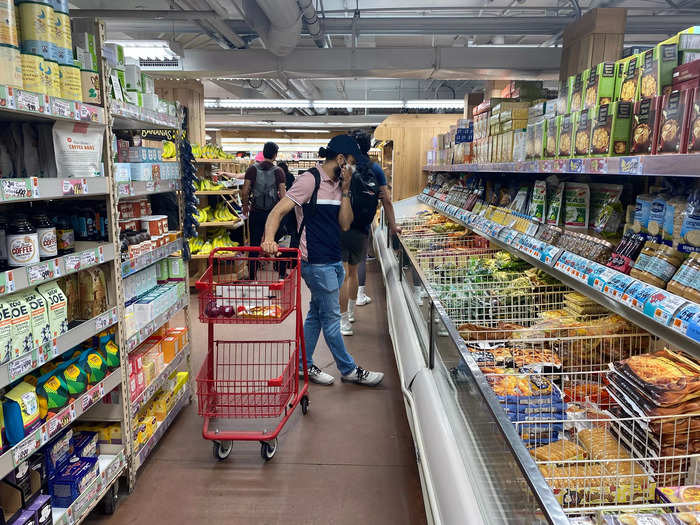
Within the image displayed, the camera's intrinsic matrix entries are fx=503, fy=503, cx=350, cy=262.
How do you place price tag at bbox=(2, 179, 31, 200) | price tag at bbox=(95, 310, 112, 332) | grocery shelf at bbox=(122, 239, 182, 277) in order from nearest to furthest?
1. price tag at bbox=(2, 179, 31, 200)
2. price tag at bbox=(95, 310, 112, 332)
3. grocery shelf at bbox=(122, 239, 182, 277)

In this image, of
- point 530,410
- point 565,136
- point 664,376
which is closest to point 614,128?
point 565,136

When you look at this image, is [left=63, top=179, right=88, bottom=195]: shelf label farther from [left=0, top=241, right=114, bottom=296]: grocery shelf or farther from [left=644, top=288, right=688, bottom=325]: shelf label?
[left=644, top=288, right=688, bottom=325]: shelf label

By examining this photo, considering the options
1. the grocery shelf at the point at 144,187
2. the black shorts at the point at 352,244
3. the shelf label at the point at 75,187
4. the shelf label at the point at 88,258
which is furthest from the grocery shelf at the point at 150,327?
the black shorts at the point at 352,244

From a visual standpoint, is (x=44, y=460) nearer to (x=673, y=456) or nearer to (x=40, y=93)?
(x=40, y=93)

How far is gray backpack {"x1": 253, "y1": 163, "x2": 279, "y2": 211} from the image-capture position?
21.7 feet

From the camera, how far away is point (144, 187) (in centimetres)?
279

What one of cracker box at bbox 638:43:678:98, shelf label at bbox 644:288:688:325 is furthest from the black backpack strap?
shelf label at bbox 644:288:688:325

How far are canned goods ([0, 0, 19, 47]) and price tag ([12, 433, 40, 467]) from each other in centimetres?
140

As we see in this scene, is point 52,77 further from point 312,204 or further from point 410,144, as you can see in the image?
point 410,144

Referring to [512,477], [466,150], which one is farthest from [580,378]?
[466,150]

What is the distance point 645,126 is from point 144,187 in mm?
2400

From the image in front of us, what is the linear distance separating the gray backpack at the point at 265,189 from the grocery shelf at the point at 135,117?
3.39 m

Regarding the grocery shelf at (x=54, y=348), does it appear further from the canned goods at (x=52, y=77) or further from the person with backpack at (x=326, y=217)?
the person with backpack at (x=326, y=217)

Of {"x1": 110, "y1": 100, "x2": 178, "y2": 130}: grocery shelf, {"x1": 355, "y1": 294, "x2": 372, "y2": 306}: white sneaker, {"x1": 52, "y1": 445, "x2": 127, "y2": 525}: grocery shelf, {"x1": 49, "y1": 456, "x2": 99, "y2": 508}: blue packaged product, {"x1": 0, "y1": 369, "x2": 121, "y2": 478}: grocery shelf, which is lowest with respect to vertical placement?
{"x1": 355, "y1": 294, "x2": 372, "y2": 306}: white sneaker
